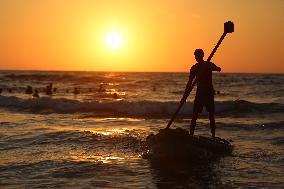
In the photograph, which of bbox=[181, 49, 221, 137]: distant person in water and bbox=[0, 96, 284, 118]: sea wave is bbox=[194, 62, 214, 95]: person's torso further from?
bbox=[0, 96, 284, 118]: sea wave

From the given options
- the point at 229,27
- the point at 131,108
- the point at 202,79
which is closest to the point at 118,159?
the point at 202,79

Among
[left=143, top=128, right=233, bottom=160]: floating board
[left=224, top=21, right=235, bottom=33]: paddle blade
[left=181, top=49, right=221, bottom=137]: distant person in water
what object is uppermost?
[left=224, top=21, right=235, bottom=33]: paddle blade

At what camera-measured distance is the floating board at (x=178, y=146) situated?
34.0 ft

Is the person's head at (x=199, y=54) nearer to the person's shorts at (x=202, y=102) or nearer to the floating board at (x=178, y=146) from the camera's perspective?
the person's shorts at (x=202, y=102)

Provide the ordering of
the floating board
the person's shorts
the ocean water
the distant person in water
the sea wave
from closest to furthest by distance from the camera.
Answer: the ocean water < the floating board < the distant person in water < the person's shorts < the sea wave

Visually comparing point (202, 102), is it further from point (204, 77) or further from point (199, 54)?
point (199, 54)

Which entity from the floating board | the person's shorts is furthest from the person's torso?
the floating board

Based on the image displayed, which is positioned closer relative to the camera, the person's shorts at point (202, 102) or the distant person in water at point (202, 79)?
the distant person in water at point (202, 79)

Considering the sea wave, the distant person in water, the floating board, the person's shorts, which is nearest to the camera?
the floating board

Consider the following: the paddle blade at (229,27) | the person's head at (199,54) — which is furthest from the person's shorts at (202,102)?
the paddle blade at (229,27)

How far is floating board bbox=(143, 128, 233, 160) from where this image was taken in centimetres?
1038

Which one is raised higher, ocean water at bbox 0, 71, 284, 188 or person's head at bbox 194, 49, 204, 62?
person's head at bbox 194, 49, 204, 62

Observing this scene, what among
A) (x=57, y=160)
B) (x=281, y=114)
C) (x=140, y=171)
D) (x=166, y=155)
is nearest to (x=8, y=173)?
(x=57, y=160)

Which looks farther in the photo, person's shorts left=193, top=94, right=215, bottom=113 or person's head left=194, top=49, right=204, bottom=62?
person's shorts left=193, top=94, right=215, bottom=113
